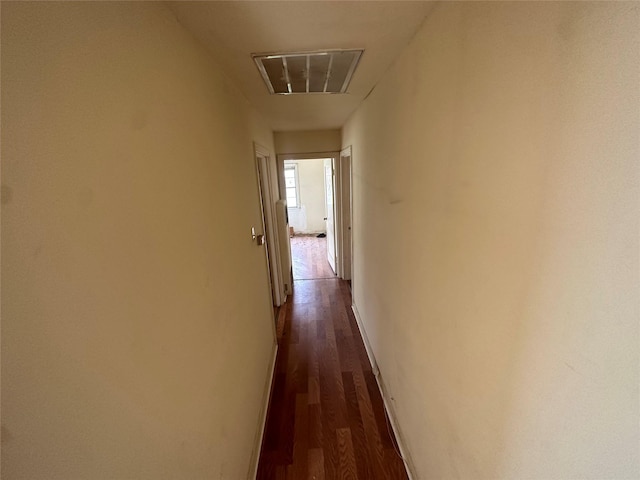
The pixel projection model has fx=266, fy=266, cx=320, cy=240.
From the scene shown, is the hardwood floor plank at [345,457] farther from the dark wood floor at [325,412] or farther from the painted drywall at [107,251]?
the painted drywall at [107,251]

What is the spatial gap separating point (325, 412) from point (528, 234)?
1.91 m

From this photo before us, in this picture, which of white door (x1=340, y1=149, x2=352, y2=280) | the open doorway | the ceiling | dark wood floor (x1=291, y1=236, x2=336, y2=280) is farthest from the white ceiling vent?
the open doorway

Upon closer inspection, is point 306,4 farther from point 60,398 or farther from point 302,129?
point 302,129

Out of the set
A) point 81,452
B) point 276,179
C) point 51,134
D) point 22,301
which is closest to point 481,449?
point 81,452

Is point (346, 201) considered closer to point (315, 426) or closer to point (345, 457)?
point (315, 426)

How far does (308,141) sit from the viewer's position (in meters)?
3.63

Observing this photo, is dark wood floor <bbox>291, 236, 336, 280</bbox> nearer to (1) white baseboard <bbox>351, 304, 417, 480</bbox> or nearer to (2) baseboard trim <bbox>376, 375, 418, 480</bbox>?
(1) white baseboard <bbox>351, 304, 417, 480</bbox>

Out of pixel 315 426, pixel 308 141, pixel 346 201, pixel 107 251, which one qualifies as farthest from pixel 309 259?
pixel 107 251

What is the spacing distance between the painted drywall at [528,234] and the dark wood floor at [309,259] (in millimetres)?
3330

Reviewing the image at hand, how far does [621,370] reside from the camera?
Answer: 0.45m

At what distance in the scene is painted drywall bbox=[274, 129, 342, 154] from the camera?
11.8ft

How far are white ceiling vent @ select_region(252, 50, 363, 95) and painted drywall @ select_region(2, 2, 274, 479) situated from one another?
44 cm

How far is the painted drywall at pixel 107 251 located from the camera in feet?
1.37

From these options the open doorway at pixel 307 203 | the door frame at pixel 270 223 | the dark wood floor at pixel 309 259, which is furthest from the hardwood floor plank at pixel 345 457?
the open doorway at pixel 307 203
